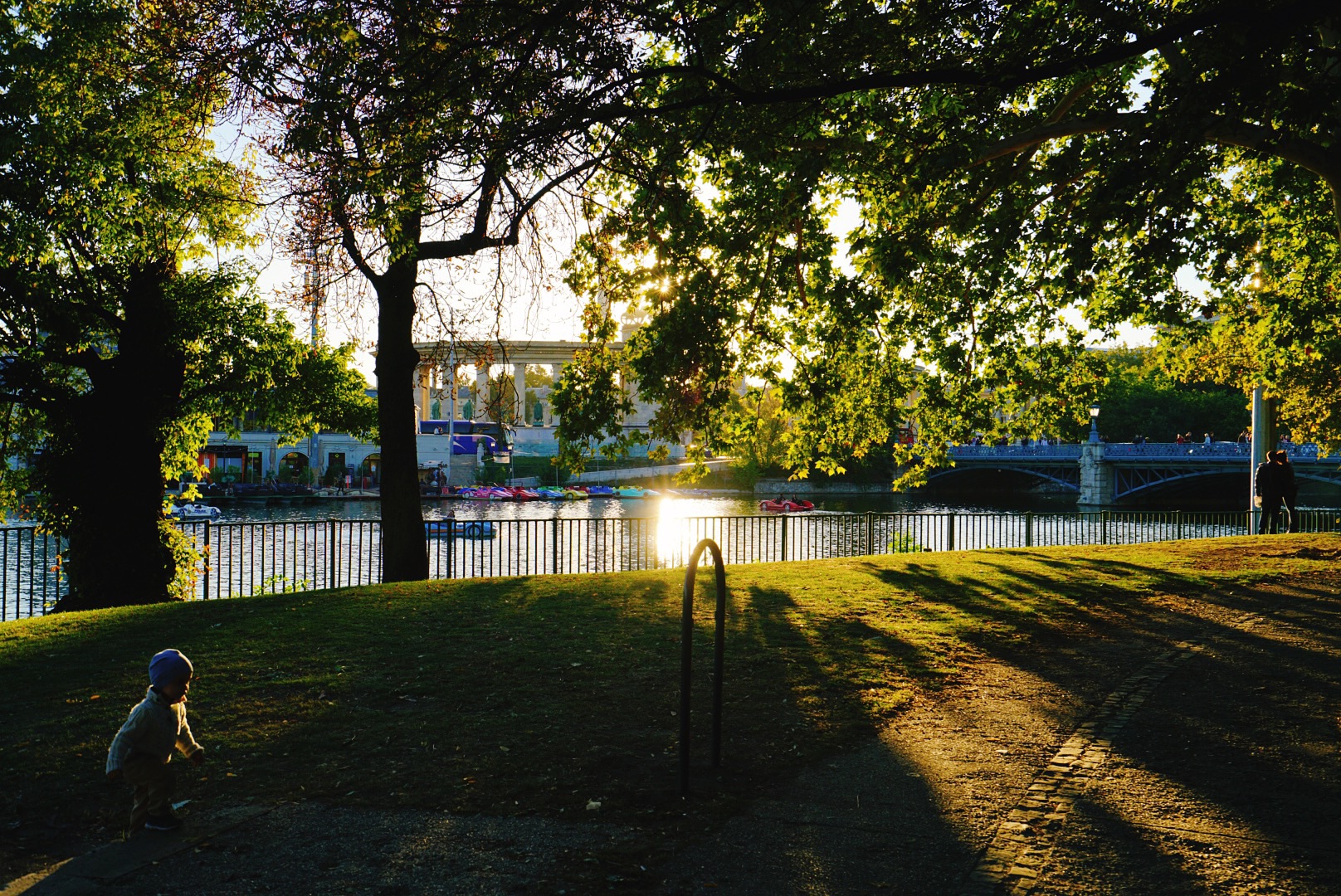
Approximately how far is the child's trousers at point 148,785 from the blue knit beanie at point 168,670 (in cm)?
35

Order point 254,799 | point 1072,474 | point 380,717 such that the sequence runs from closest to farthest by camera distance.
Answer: point 254,799 < point 380,717 < point 1072,474

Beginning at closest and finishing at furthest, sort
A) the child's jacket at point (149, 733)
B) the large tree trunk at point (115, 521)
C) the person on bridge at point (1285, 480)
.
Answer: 1. the child's jacket at point (149, 733)
2. the large tree trunk at point (115, 521)
3. the person on bridge at point (1285, 480)

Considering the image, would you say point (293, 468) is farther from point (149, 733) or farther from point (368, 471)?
point (149, 733)

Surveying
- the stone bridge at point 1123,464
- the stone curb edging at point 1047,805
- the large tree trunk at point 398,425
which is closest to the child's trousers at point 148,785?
the stone curb edging at point 1047,805

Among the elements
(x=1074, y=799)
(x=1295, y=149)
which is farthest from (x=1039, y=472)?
(x=1074, y=799)

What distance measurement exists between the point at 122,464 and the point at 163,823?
12.9 meters

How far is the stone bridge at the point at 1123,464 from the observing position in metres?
52.9

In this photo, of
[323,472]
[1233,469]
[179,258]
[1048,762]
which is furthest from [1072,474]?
[1048,762]

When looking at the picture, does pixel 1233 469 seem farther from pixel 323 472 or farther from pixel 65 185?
pixel 323 472

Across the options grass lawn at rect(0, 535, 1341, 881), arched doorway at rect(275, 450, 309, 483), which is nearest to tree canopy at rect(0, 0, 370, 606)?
grass lawn at rect(0, 535, 1341, 881)

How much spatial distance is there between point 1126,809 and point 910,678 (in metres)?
2.77

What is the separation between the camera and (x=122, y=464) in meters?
15.7

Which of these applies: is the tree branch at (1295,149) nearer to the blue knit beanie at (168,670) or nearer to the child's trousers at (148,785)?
the blue knit beanie at (168,670)

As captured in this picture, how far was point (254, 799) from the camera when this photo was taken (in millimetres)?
4984
